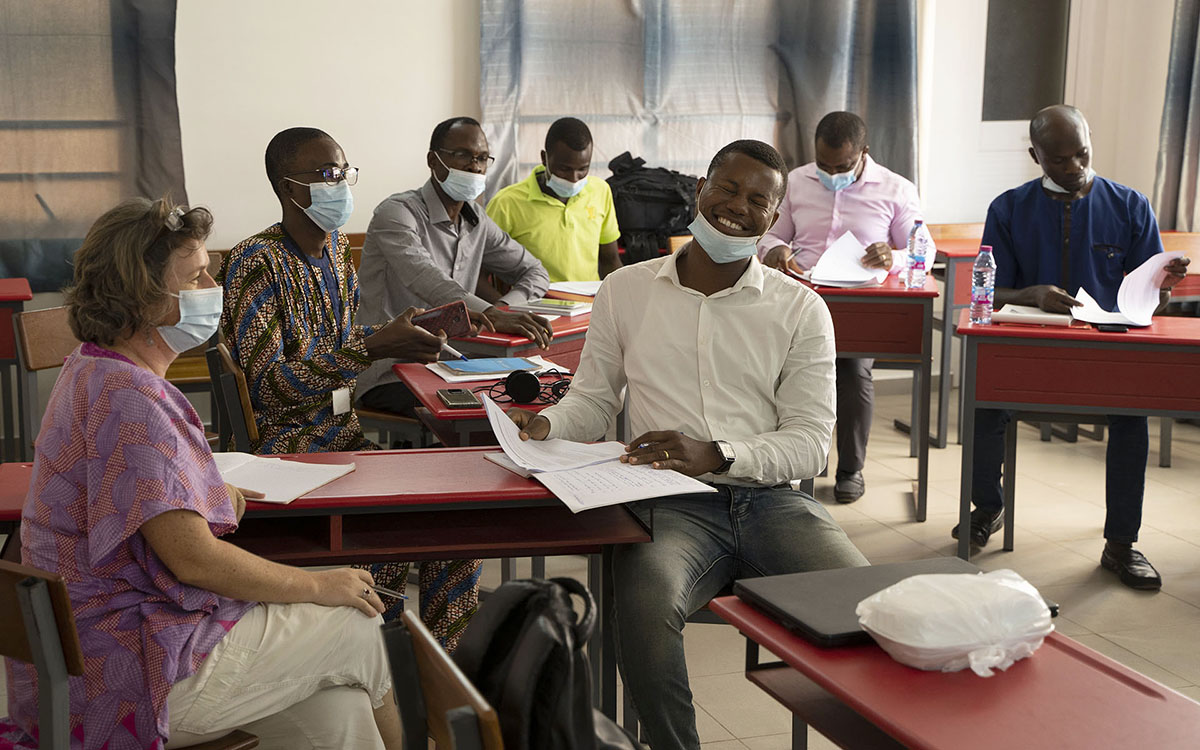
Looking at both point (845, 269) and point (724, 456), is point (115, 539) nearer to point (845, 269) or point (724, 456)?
point (724, 456)

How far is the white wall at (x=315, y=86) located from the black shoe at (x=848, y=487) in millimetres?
2536

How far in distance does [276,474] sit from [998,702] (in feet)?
4.40

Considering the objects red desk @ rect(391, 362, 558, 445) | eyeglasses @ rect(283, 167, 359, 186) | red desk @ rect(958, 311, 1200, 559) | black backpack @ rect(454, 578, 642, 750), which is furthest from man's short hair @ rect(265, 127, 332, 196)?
black backpack @ rect(454, 578, 642, 750)

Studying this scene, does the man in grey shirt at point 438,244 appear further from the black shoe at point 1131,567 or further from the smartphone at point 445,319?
the black shoe at point 1131,567

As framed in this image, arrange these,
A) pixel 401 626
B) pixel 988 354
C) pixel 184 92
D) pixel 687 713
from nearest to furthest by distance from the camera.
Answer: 1. pixel 401 626
2. pixel 687 713
3. pixel 988 354
4. pixel 184 92

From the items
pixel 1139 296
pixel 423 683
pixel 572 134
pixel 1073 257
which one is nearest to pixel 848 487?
pixel 1073 257

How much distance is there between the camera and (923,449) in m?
4.45

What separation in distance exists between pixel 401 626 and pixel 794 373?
1374 millimetres

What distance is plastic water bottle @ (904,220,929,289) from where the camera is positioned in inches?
179

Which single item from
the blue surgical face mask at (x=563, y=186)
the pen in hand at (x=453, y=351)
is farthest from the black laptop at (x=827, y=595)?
the blue surgical face mask at (x=563, y=186)

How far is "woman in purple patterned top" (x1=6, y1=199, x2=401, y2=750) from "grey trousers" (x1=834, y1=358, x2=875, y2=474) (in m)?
3.19

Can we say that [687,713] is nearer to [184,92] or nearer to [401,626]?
[401,626]

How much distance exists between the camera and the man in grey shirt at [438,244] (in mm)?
3969

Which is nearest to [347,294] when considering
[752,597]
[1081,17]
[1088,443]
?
[752,597]
